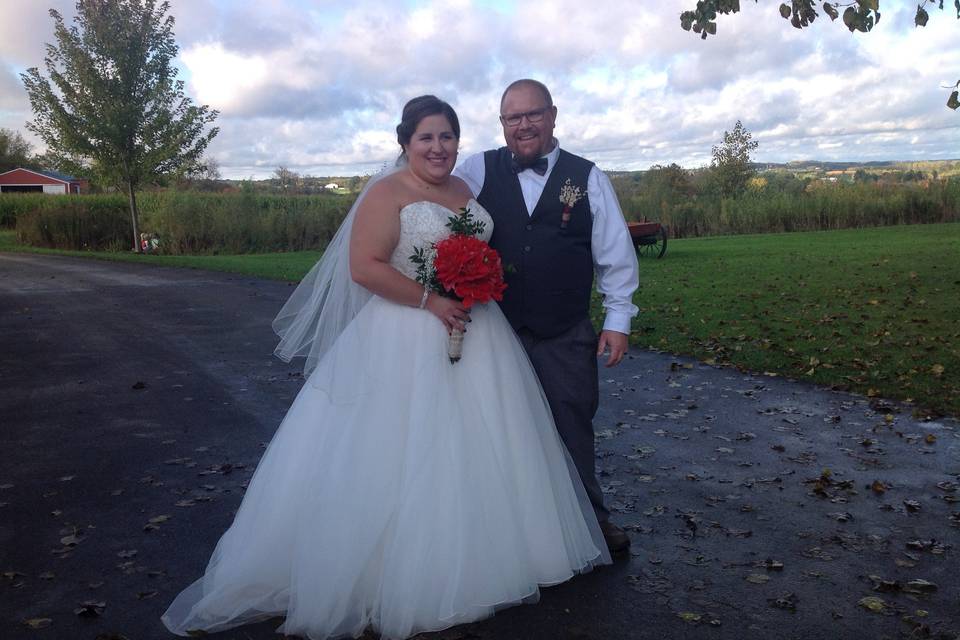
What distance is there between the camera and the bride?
4.22 metres

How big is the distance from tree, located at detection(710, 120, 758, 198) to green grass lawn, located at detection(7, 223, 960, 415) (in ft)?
56.8

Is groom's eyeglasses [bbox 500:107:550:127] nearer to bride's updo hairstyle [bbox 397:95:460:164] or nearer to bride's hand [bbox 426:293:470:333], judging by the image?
bride's updo hairstyle [bbox 397:95:460:164]

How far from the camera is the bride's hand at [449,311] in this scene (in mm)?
4566

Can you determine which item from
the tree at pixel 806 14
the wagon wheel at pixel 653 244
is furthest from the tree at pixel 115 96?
the tree at pixel 806 14

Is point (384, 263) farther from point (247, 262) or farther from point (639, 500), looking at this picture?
point (247, 262)

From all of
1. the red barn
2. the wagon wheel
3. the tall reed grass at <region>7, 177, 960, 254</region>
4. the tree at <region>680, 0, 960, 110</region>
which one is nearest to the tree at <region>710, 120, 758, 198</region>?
the tall reed grass at <region>7, 177, 960, 254</region>

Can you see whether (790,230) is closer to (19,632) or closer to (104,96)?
(104,96)

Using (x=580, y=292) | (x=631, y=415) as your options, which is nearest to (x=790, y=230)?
(x=631, y=415)

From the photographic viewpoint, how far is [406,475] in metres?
4.34

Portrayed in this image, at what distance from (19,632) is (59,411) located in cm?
513

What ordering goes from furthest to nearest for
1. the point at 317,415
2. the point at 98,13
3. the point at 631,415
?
the point at 98,13 < the point at 631,415 < the point at 317,415

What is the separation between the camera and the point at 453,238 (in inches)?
179

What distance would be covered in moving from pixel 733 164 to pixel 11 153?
93.4m

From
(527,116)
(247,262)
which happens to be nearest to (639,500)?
(527,116)
